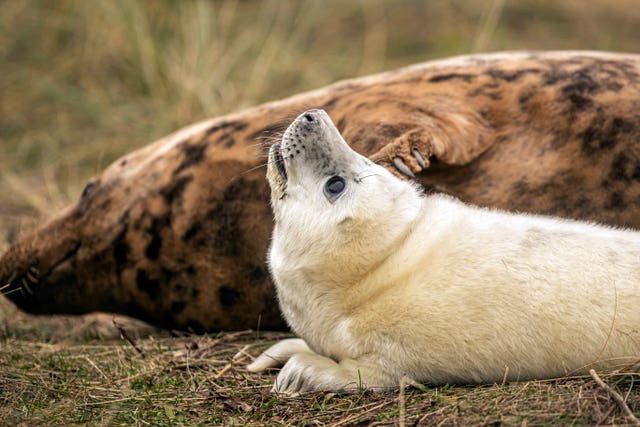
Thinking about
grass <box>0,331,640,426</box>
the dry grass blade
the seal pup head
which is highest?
the seal pup head

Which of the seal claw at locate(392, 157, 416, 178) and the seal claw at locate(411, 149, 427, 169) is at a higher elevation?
the seal claw at locate(411, 149, 427, 169)

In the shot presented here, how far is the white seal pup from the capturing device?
2703 mm

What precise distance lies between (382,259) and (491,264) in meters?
0.34

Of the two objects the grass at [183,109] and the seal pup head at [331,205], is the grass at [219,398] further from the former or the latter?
the seal pup head at [331,205]

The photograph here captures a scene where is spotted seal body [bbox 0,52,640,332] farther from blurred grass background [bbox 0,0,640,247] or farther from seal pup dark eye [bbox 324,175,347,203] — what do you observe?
blurred grass background [bbox 0,0,640,247]

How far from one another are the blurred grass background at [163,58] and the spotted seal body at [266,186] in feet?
3.64

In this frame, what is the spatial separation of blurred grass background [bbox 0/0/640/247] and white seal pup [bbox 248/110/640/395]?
2.71 m

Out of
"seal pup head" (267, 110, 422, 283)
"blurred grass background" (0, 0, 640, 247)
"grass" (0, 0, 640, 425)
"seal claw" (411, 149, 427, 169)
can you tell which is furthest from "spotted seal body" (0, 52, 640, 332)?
"blurred grass background" (0, 0, 640, 247)

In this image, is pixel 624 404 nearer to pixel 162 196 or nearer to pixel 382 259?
pixel 382 259

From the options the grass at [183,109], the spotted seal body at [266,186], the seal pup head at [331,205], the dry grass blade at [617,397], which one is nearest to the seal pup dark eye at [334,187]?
the seal pup head at [331,205]

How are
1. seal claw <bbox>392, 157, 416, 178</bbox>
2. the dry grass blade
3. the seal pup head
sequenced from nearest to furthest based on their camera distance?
the dry grass blade < the seal pup head < seal claw <bbox>392, 157, 416, 178</bbox>

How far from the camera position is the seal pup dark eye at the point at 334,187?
2.92 m

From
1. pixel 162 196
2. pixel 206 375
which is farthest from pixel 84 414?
pixel 162 196

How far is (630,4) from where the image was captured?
9328mm
